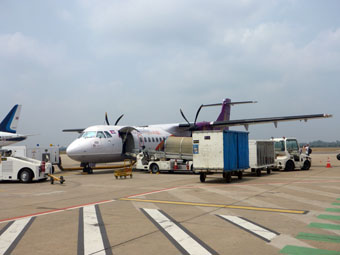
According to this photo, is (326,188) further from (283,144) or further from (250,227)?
(283,144)

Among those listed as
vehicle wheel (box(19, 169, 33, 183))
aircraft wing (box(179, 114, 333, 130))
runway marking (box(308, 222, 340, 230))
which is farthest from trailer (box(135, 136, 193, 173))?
runway marking (box(308, 222, 340, 230))

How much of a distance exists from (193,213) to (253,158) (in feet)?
37.6

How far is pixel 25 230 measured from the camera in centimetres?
715

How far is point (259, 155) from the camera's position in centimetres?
1959

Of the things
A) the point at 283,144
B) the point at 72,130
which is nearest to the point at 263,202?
the point at 283,144

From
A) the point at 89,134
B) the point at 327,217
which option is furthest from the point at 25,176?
the point at 327,217

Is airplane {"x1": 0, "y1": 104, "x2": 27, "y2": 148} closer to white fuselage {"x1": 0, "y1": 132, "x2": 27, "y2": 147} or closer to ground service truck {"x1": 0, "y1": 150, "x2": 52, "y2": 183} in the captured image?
white fuselage {"x1": 0, "y1": 132, "x2": 27, "y2": 147}

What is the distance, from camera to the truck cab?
74.5 feet

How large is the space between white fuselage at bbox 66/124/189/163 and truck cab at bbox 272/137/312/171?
8342 mm

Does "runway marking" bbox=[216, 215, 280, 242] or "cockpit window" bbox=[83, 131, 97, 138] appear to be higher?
"cockpit window" bbox=[83, 131, 97, 138]

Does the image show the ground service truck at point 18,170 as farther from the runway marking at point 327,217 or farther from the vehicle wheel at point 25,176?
the runway marking at point 327,217

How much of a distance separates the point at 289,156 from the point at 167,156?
27.8 feet

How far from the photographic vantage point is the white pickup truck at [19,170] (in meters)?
17.4

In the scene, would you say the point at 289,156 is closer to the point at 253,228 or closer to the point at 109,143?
the point at 109,143
